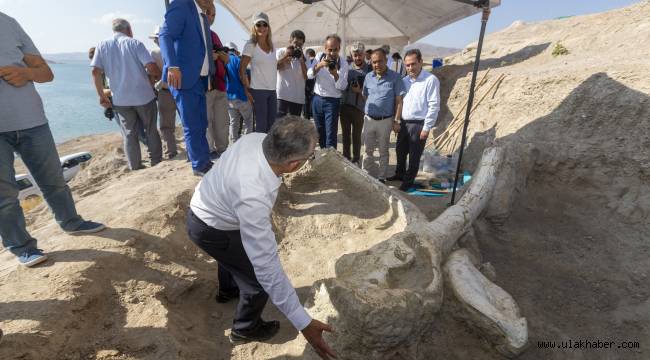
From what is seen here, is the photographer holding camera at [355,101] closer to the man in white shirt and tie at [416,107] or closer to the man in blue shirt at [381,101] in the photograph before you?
the man in blue shirt at [381,101]

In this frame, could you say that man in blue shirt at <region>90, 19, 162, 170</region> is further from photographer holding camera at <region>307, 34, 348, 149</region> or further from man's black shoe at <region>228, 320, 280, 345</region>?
man's black shoe at <region>228, 320, 280, 345</region>

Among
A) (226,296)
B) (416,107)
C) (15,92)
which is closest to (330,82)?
(416,107)

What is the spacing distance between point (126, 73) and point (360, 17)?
7801 mm

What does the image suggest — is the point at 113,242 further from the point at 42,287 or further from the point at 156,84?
the point at 156,84

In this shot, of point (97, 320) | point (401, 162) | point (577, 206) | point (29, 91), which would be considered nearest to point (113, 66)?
point (29, 91)

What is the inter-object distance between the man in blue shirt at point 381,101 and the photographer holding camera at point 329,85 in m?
0.39

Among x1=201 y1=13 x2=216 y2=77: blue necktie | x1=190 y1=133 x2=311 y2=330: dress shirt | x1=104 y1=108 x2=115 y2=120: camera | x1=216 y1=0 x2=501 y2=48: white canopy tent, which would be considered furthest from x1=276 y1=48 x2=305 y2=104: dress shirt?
x1=216 y1=0 x2=501 y2=48: white canopy tent

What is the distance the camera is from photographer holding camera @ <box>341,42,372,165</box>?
192 inches

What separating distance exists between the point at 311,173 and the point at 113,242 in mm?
1832

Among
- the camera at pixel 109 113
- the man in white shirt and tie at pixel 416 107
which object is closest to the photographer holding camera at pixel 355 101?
the man in white shirt and tie at pixel 416 107

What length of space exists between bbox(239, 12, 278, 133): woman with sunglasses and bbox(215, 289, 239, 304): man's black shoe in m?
2.18

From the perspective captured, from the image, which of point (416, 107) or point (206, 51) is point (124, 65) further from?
point (416, 107)

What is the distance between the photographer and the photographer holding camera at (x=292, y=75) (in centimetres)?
430

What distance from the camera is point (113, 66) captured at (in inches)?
158
